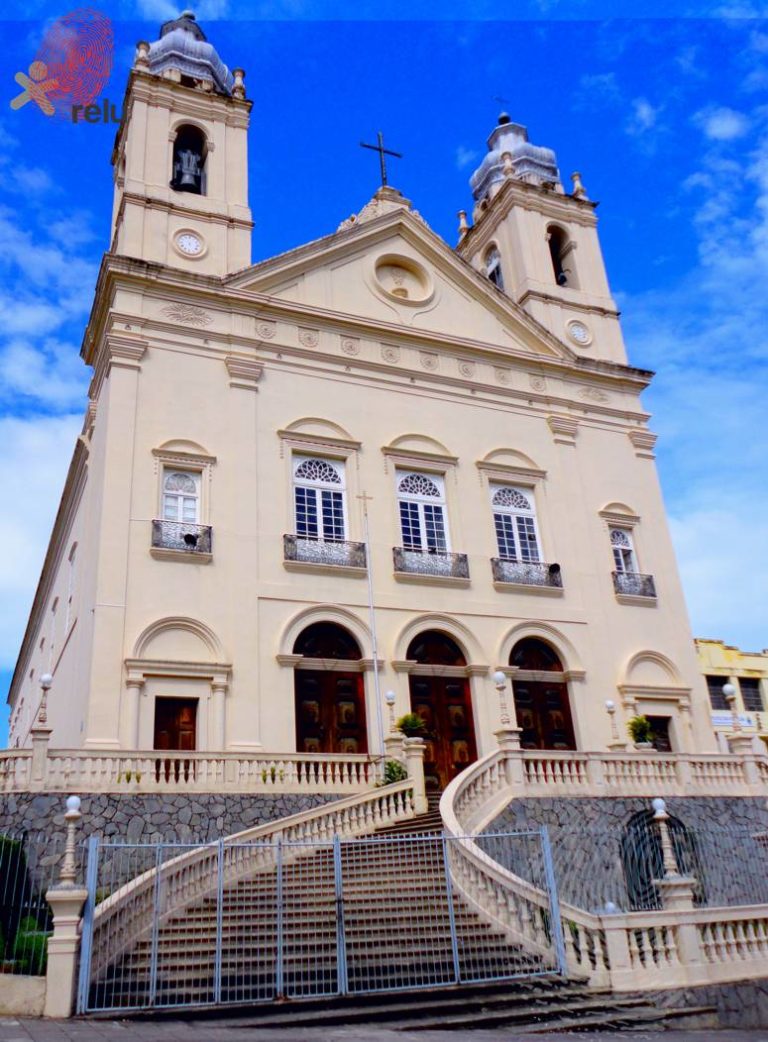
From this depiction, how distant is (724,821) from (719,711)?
1863 centimetres

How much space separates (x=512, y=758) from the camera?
15812mm

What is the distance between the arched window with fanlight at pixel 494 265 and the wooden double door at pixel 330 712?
1482 cm

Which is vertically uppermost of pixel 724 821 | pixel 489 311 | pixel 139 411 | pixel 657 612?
pixel 489 311

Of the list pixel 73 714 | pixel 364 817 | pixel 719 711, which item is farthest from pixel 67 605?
pixel 719 711

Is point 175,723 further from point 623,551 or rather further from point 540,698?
point 623,551

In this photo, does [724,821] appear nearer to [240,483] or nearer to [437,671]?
[437,671]

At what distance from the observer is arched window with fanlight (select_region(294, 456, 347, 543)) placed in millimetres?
20406

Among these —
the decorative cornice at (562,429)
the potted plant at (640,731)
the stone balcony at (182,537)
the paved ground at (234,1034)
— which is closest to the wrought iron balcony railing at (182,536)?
the stone balcony at (182,537)

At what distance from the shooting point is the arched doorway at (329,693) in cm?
1853

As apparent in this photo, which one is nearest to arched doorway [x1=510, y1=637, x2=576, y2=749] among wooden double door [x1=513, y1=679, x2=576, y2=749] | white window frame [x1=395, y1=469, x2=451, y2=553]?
wooden double door [x1=513, y1=679, x2=576, y2=749]

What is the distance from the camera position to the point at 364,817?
15.0 m

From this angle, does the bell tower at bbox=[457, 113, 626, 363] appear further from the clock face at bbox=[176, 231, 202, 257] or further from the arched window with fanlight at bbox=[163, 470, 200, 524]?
the arched window with fanlight at bbox=[163, 470, 200, 524]

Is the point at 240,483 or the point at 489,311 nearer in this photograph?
the point at 240,483

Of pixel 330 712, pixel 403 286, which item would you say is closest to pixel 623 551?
pixel 403 286
